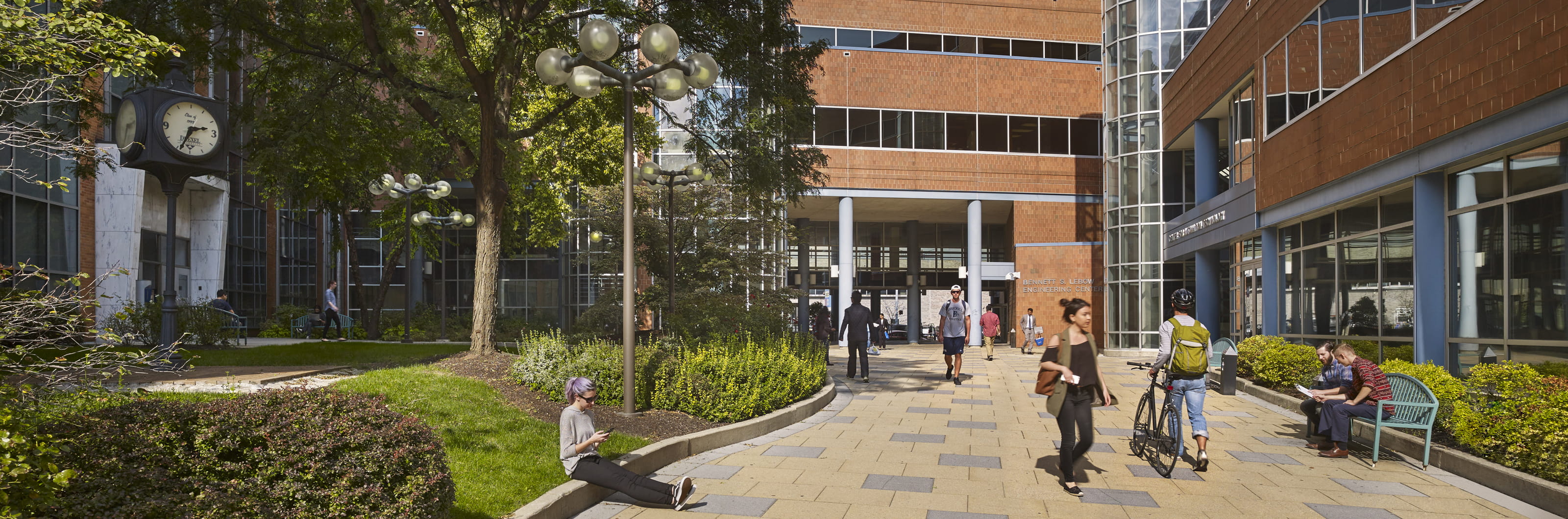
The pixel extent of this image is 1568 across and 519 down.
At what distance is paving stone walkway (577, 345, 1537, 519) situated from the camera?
6.86 m

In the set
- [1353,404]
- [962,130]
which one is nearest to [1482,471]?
[1353,404]

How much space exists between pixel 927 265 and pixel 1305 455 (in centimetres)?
3390

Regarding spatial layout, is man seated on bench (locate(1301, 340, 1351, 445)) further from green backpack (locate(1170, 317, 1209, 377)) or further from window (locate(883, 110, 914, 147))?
window (locate(883, 110, 914, 147))

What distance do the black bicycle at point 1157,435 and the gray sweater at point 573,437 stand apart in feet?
16.0

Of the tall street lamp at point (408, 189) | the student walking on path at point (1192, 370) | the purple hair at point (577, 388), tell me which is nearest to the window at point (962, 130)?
the tall street lamp at point (408, 189)

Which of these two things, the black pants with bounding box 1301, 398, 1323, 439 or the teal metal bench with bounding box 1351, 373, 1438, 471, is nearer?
the teal metal bench with bounding box 1351, 373, 1438, 471

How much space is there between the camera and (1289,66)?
17422 mm

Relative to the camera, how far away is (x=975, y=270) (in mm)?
36656

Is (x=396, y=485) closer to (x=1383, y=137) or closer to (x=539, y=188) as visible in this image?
(x=1383, y=137)

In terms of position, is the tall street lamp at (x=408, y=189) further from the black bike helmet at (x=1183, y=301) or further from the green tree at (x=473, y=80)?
the black bike helmet at (x=1183, y=301)

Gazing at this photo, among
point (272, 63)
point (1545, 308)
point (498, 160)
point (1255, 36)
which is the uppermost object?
point (1255, 36)

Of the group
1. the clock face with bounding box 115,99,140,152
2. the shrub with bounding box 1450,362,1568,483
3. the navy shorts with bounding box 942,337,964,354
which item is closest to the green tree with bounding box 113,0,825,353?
the clock face with bounding box 115,99,140,152

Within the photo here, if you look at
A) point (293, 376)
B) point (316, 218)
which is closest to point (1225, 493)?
point (293, 376)

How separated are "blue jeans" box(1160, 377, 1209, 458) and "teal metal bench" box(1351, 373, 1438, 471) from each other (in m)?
1.84
